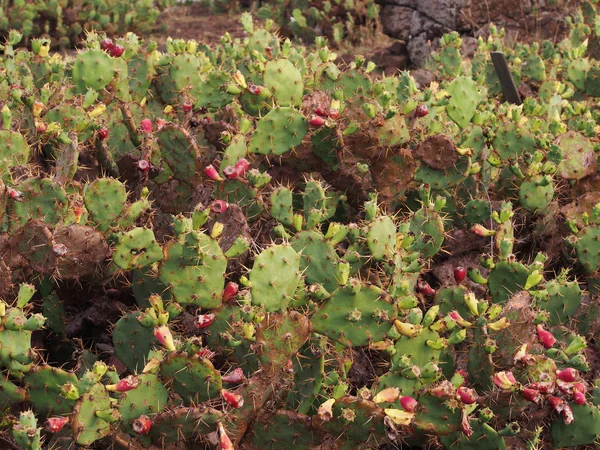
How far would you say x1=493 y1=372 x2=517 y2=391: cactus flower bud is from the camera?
287cm

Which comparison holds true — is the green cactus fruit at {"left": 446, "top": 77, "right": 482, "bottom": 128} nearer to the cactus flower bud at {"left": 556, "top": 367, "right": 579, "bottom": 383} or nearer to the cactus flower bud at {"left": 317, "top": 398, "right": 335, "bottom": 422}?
the cactus flower bud at {"left": 556, "top": 367, "right": 579, "bottom": 383}

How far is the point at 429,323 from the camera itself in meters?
2.98

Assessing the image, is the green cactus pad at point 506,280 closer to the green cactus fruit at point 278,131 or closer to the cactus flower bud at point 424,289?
the cactus flower bud at point 424,289

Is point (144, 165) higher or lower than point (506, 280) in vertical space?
higher

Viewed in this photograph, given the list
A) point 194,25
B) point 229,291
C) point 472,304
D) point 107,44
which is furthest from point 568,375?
point 194,25

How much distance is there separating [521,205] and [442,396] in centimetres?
143

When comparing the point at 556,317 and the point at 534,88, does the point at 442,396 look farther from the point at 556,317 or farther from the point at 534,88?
the point at 534,88

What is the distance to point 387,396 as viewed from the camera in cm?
268

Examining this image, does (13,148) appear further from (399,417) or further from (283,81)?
(399,417)

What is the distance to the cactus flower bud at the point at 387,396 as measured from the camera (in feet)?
8.77

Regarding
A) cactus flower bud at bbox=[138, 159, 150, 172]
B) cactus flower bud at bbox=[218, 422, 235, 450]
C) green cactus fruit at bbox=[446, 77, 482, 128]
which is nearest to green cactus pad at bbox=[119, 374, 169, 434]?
cactus flower bud at bbox=[218, 422, 235, 450]

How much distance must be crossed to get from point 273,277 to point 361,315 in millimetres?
302

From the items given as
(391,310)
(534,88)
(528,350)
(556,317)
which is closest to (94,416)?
(391,310)

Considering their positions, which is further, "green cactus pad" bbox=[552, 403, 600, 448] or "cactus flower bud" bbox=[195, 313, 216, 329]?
"green cactus pad" bbox=[552, 403, 600, 448]
